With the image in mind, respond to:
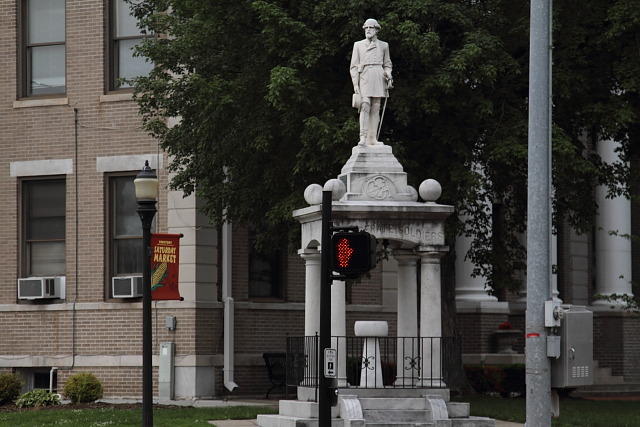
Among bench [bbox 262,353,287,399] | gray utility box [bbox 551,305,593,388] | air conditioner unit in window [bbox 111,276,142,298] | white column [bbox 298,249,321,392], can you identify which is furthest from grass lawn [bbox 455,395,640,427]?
gray utility box [bbox 551,305,593,388]

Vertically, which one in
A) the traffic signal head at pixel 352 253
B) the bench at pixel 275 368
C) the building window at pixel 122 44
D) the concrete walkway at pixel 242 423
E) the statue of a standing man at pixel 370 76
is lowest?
the concrete walkway at pixel 242 423

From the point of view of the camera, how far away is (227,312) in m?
27.0

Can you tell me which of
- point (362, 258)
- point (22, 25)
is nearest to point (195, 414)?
point (362, 258)

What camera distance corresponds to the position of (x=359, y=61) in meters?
18.7

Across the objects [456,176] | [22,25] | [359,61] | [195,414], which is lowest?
[195,414]

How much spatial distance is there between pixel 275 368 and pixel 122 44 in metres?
7.91

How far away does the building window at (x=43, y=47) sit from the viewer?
2862cm

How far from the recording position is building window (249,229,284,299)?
93.5 ft

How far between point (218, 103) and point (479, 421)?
7413mm

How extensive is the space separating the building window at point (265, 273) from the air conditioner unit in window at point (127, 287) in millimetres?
2747

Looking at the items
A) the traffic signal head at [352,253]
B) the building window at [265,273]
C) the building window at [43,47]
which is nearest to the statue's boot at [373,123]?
the traffic signal head at [352,253]

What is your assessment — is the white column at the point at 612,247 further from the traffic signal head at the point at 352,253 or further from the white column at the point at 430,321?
the traffic signal head at the point at 352,253

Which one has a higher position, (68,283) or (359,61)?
(359,61)

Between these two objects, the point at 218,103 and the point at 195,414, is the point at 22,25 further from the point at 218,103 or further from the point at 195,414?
the point at 195,414
